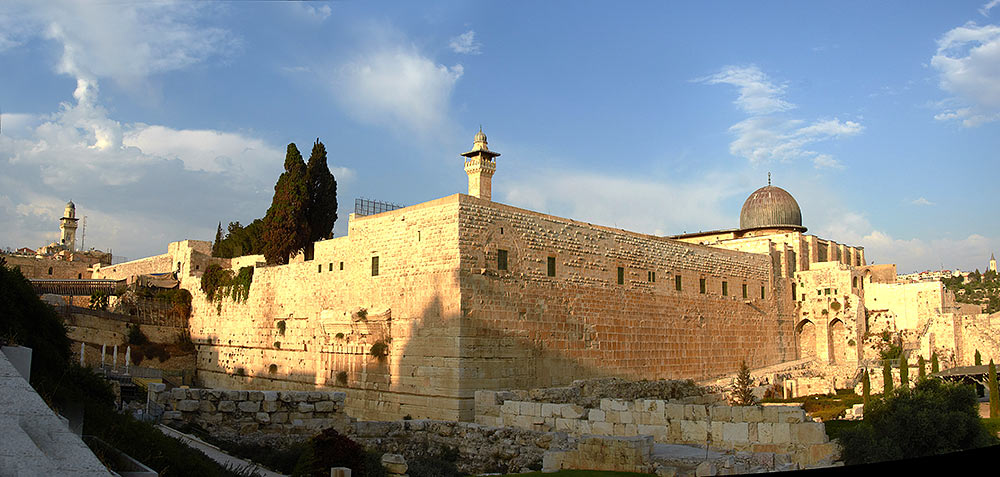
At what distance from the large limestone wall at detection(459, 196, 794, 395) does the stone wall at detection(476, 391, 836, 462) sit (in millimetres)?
2408

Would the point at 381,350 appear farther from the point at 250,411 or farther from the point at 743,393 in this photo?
the point at 743,393

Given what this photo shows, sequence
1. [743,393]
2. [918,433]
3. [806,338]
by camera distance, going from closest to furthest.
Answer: [918,433] → [743,393] → [806,338]

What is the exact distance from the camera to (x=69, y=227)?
49.2 m

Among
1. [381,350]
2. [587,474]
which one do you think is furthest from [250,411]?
[381,350]

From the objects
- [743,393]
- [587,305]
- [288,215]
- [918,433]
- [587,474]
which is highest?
A: [288,215]

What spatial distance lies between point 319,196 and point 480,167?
817 cm

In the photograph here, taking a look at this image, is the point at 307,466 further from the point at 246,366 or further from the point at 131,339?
the point at 131,339

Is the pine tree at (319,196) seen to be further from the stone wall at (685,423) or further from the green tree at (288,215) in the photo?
the stone wall at (685,423)

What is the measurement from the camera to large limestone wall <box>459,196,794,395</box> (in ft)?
52.5

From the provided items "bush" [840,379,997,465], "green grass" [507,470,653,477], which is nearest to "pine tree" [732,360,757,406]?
"bush" [840,379,997,465]

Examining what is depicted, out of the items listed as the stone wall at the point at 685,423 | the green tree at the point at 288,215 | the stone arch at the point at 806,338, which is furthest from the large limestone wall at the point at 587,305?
the green tree at the point at 288,215

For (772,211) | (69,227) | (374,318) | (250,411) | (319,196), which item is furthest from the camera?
(69,227)

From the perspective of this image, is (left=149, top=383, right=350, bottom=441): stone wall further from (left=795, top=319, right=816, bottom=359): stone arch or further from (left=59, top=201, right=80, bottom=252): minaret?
(left=59, top=201, right=80, bottom=252): minaret

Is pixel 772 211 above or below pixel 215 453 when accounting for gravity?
above
